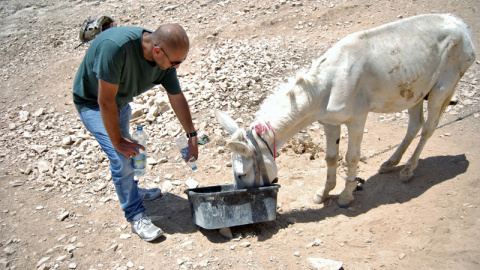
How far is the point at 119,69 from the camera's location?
3.35 m

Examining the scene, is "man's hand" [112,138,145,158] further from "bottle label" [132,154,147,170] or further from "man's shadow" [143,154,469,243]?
"man's shadow" [143,154,469,243]

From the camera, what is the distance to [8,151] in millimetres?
6035

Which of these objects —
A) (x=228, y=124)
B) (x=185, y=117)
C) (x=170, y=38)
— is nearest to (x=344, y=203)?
(x=228, y=124)

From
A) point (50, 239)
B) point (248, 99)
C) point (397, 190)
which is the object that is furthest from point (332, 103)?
point (50, 239)

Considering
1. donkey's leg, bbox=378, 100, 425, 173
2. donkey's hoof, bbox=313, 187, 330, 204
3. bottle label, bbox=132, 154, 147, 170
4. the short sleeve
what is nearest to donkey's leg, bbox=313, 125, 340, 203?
donkey's hoof, bbox=313, 187, 330, 204

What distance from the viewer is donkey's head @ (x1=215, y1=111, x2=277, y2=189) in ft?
12.2

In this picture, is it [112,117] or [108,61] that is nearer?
[108,61]

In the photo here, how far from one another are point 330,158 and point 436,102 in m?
1.66

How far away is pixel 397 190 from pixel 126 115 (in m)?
3.61

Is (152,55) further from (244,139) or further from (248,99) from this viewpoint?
(248,99)

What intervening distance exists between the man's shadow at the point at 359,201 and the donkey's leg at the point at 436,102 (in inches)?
6.8

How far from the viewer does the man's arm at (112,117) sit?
3301 mm

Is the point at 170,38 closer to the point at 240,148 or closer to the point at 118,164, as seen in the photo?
the point at 240,148

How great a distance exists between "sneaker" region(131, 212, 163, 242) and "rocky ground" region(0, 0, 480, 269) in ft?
0.30
